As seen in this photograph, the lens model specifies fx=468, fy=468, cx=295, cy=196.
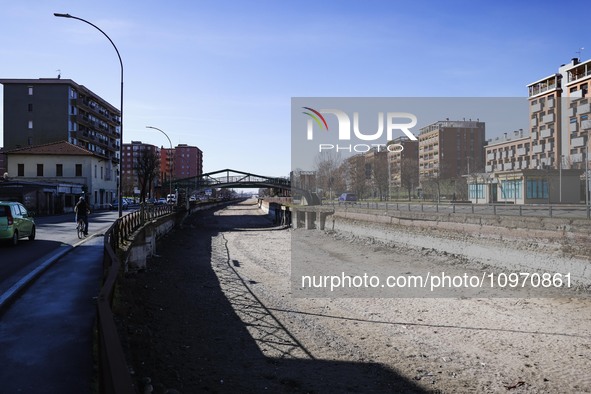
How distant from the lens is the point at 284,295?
16.0 metres

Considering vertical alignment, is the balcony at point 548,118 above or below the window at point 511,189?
above

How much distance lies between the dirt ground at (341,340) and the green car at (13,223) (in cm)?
451

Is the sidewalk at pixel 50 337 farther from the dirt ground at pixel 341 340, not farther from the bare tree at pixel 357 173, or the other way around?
the bare tree at pixel 357 173

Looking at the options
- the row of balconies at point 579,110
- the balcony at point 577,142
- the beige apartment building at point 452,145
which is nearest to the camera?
the row of balconies at point 579,110

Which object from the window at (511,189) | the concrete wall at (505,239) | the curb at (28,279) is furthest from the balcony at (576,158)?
the curb at (28,279)

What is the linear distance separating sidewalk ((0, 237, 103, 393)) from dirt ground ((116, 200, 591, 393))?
0.64 meters

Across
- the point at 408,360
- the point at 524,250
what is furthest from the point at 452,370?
the point at 524,250

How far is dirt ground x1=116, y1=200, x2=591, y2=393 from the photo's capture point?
823 cm

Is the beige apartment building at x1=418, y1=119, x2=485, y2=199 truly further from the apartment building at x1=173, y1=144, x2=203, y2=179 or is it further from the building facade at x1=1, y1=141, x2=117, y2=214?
the apartment building at x1=173, y1=144, x2=203, y2=179

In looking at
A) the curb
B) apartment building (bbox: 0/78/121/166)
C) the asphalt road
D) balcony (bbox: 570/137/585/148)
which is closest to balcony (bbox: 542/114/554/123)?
balcony (bbox: 570/137/585/148)

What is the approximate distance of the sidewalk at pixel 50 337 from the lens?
179 inches

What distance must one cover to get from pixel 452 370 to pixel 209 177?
85.6m

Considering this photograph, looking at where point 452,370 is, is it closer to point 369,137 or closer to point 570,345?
point 570,345

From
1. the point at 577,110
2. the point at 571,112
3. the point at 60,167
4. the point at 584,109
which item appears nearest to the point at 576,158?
the point at 584,109
